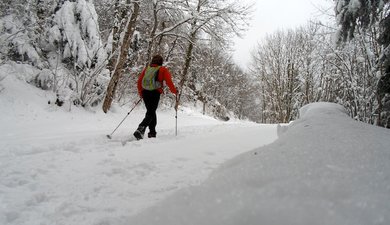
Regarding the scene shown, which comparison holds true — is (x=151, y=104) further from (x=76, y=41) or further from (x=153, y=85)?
(x=76, y=41)

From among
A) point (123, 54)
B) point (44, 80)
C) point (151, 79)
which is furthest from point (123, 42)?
point (151, 79)

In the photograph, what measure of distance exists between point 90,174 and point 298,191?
236 centimetres

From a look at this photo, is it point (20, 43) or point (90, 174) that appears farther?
point (20, 43)

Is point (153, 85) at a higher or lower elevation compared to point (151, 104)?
higher

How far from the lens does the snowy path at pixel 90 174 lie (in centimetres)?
227

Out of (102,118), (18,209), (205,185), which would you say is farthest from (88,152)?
(102,118)

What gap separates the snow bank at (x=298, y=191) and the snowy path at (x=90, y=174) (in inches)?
29.5

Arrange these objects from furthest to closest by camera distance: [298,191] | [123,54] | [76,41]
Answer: [123,54], [76,41], [298,191]

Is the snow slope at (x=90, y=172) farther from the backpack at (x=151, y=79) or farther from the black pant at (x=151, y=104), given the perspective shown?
the backpack at (x=151, y=79)

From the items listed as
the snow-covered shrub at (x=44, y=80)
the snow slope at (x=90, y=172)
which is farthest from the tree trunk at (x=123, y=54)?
the snow slope at (x=90, y=172)

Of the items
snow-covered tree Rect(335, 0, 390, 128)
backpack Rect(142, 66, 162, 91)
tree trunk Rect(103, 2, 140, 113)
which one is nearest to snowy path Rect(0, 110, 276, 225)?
backpack Rect(142, 66, 162, 91)

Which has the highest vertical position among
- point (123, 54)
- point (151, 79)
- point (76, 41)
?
point (76, 41)

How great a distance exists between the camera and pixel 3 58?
28.4ft

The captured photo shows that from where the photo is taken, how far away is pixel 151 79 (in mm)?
6238
